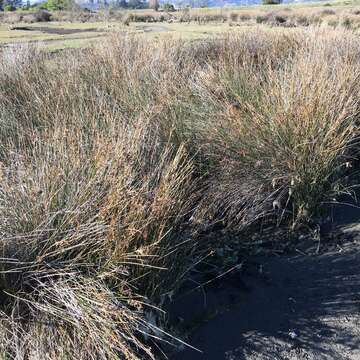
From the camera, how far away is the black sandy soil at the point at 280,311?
3.03 metres

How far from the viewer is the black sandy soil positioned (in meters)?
3.03

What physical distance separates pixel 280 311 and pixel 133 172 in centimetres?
133

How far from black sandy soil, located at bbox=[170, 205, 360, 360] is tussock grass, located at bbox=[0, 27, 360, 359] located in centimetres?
28

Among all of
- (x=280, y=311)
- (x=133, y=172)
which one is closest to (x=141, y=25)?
(x=133, y=172)

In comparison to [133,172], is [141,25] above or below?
below

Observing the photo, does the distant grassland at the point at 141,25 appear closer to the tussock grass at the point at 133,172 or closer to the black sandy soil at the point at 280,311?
the tussock grass at the point at 133,172

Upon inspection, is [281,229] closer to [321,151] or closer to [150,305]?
[321,151]

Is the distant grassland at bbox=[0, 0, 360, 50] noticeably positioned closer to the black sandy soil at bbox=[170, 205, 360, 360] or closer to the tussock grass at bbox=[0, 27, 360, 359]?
the tussock grass at bbox=[0, 27, 360, 359]

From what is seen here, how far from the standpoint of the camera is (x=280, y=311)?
3330 mm

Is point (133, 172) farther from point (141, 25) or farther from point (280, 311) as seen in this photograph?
point (141, 25)

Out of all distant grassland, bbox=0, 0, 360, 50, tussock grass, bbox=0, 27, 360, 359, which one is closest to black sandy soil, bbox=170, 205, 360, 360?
tussock grass, bbox=0, 27, 360, 359

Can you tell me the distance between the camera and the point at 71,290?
8.56 feet

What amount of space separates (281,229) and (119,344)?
2.18m

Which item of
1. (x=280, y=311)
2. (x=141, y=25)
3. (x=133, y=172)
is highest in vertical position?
(x=133, y=172)
